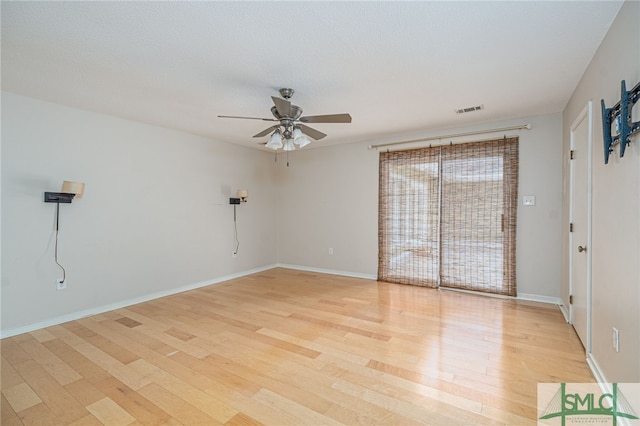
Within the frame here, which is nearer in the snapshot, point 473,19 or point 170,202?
point 473,19

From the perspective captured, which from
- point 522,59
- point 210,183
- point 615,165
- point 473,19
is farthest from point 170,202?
point 615,165

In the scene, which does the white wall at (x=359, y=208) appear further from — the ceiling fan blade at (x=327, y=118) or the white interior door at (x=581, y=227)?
the ceiling fan blade at (x=327, y=118)

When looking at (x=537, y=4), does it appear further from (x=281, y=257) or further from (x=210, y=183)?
(x=281, y=257)

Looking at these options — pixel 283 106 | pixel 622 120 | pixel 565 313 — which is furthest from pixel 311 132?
pixel 565 313

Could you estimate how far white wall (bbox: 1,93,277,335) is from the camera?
3041mm

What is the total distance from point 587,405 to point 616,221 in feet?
3.91

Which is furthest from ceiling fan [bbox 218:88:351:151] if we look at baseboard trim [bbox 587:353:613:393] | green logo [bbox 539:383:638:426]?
baseboard trim [bbox 587:353:613:393]

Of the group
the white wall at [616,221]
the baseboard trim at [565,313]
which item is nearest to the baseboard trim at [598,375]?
the white wall at [616,221]

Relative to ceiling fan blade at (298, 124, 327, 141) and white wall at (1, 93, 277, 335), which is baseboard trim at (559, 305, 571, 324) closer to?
ceiling fan blade at (298, 124, 327, 141)

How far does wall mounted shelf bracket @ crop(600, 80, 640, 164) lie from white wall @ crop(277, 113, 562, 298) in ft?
7.29

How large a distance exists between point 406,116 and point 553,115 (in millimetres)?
1878

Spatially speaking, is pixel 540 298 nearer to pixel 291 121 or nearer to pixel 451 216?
pixel 451 216

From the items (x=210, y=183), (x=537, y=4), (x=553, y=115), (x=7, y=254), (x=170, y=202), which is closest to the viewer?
(x=537, y=4)

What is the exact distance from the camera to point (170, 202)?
4.39 metres
